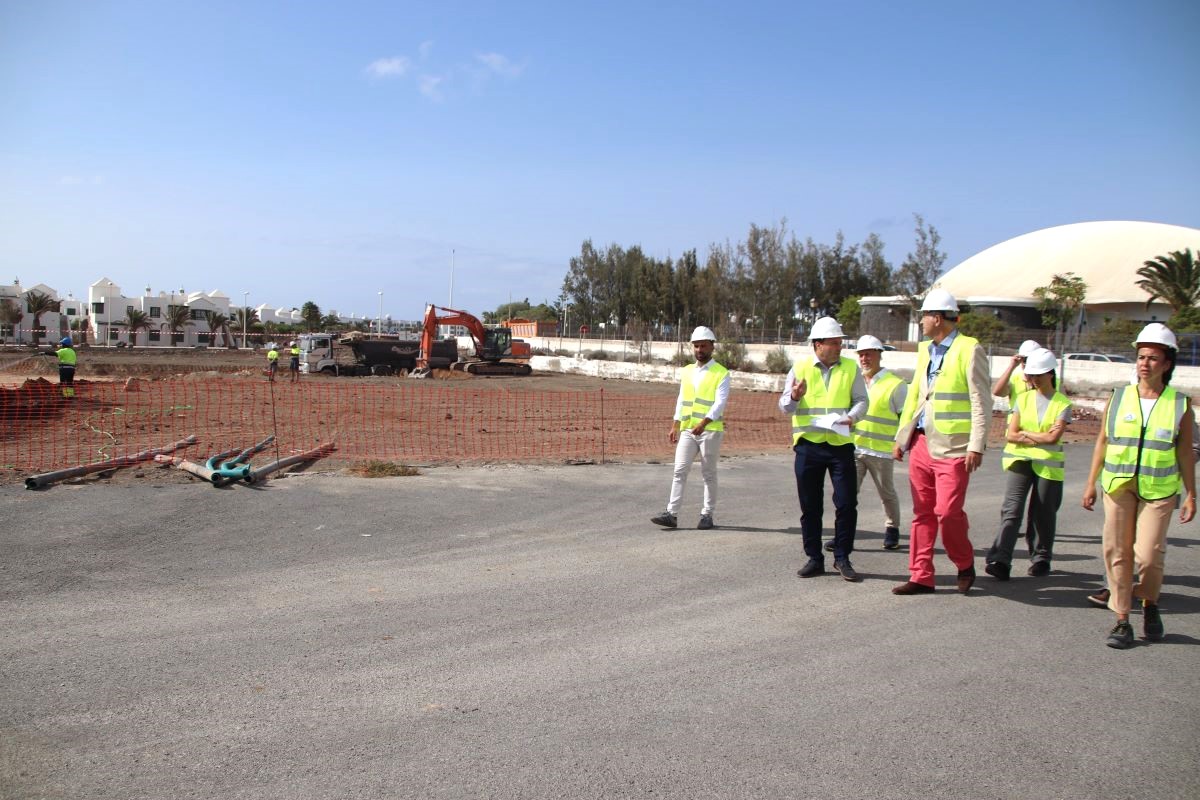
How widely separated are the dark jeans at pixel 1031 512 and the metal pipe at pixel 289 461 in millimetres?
7382

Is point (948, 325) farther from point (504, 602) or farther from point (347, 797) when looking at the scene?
point (347, 797)

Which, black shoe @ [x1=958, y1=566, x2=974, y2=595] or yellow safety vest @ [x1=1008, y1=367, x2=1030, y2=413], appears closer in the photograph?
black shoe @ [x1=958, y1=566, x2=974, y2=595]

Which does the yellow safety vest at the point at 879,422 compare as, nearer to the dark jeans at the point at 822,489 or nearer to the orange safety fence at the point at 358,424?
the dark jeans at the point at 822,489

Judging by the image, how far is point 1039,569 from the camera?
6.59 m

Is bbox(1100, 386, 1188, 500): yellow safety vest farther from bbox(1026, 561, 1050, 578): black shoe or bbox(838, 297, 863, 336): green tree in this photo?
bbox(838, 297, 863, 336): green tree

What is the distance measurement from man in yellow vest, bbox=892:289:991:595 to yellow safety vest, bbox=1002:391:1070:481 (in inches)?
54.7

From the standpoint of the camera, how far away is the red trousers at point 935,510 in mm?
5680

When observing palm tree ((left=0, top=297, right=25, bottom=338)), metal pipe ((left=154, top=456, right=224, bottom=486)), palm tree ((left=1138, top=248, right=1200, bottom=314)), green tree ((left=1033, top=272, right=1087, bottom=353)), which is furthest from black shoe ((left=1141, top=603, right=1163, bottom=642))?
palm tree ((left=0, top=297, right=25, bottom=338))

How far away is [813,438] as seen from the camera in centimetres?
625

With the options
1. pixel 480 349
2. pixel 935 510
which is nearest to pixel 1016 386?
pixel 935 510

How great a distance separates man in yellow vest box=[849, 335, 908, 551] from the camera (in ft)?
25.3

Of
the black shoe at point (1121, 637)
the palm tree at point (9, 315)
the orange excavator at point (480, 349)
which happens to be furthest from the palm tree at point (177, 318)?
the black shoe at point (1121, 637)

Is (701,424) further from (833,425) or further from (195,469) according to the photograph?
(195,469)

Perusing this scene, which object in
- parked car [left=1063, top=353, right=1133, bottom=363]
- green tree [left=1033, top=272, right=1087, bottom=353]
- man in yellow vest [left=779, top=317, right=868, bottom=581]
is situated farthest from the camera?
green tree [left=1033, top=272, right=1087, bottom=353]
